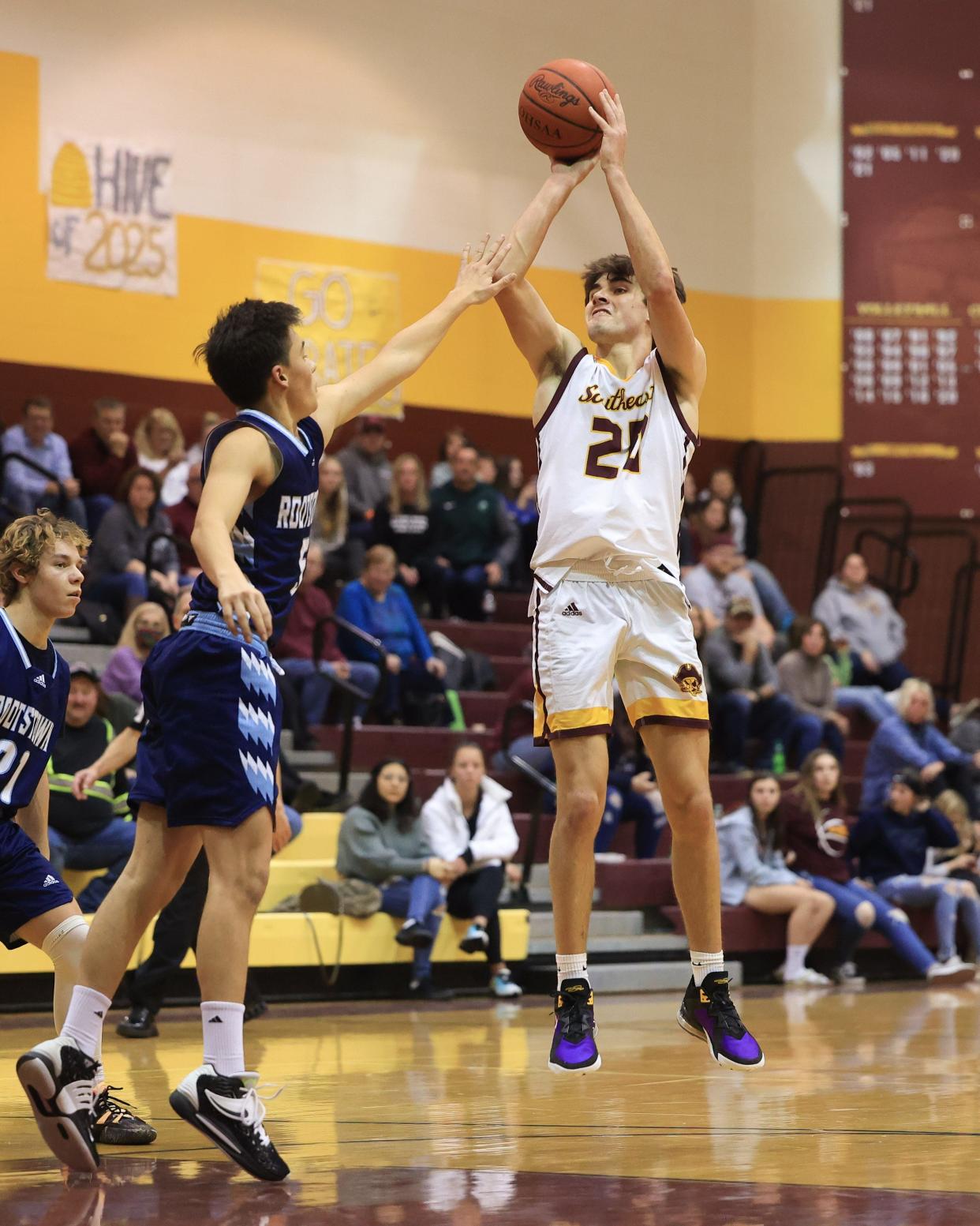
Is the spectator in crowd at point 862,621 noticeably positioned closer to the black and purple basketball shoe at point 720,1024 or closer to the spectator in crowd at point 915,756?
the spectator in crowd at point 915,756

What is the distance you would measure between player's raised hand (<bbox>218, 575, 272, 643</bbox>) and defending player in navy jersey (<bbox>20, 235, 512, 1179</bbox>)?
0.02 m

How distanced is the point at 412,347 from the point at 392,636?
678cm

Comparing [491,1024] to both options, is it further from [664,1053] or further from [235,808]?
[235,808]

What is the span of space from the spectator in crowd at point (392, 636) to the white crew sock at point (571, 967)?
6523mm

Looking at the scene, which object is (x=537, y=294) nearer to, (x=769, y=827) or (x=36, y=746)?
(x=36, y=746)

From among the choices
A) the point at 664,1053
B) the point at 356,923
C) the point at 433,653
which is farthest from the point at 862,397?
the point at 664,1053

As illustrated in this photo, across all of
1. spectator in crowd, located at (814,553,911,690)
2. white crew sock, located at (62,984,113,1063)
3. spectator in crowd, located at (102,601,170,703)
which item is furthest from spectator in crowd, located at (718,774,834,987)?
white crew sock, located at (62,984,113,1063)

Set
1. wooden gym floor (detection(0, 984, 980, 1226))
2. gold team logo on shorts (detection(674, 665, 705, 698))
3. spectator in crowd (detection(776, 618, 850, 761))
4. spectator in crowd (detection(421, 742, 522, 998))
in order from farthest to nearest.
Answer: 1. spectator in crowd (detection(776, 618, 850, 761))
2. spectator in crowd (detection(421, 742, 522, 998))
3. gold team logo on shorts (detection(674, 665, 705, 698))
4. wooden gym floor (detection(0, 984, 980, 1226))

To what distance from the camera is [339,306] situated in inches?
579

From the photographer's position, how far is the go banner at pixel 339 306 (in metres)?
14.4

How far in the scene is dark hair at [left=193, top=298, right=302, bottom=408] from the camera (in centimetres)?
435

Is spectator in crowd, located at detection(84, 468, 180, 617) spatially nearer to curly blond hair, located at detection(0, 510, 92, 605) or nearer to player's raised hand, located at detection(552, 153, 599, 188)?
curly blond hair, located at detection(0, 510, 92, 605)

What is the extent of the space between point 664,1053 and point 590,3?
1145cm

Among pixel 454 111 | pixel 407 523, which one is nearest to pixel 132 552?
pixel 407 523
